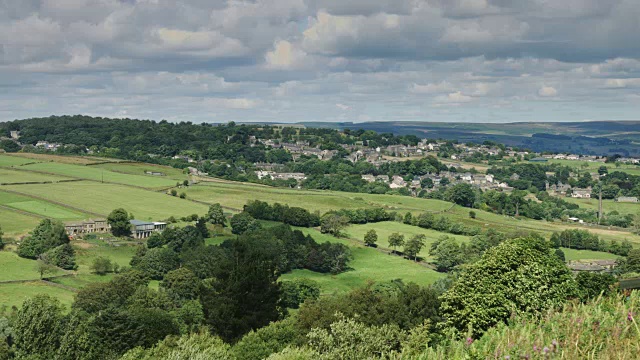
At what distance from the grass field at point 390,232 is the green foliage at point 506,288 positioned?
76626 mm

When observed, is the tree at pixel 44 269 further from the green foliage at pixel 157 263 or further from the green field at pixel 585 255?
the green field at pixel 585 255

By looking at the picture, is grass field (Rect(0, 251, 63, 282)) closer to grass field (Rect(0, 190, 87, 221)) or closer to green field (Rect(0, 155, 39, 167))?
grass field (Rect(0, 190, 87, 221))

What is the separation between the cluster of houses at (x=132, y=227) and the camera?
4274 inches

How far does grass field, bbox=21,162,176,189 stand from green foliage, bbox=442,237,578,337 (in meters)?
120

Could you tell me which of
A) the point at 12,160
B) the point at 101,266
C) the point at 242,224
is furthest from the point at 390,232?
the point at 12,160

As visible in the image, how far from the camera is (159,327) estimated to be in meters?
54.3

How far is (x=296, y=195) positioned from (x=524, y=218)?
51228 millimetres

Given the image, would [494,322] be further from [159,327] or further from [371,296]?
[159,327]

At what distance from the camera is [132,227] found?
112438mm

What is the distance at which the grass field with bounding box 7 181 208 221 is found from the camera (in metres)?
122

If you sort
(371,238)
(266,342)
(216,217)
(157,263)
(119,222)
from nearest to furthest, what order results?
(266,342) < (157,263) < (119,222) < (371,238) < (216,217)

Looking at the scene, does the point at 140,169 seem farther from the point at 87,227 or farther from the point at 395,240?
the point at 395,240

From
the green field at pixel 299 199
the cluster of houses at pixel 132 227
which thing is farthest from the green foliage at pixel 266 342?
the green field at pixel 299 199

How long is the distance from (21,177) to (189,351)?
122 m
